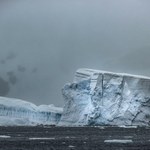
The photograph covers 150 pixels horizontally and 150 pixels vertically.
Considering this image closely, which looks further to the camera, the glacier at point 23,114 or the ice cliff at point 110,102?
the glacier at point 23,114

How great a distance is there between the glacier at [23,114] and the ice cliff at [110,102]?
1.58m

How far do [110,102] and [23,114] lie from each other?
5284mm

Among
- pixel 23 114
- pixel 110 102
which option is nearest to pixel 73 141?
pixel 110 102

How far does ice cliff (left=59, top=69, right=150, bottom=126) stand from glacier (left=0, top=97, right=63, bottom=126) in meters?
1.58

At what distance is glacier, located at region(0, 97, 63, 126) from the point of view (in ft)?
83.9

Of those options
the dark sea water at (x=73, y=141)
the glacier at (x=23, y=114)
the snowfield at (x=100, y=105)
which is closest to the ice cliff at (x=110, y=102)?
the snowfield at (x=100, y=105)

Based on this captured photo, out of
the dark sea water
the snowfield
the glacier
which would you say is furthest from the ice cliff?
the glacier

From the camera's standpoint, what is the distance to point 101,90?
24.8m

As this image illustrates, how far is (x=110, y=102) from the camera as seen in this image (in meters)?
24.4

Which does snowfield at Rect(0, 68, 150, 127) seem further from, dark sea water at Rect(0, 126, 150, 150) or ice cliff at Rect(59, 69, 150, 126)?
dark sea water at Rect(0, 126, 150, 150)

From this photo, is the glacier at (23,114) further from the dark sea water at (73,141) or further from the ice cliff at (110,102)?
the ice cliff at (110,102)

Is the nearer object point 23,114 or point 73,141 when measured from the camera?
point 73,141

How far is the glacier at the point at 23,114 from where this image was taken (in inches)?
1006

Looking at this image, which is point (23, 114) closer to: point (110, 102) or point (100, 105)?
point (100, 105)
